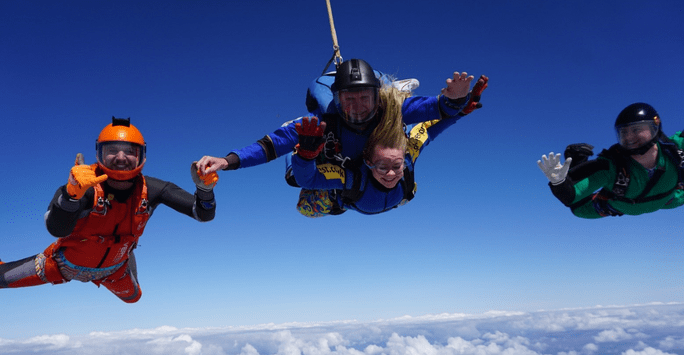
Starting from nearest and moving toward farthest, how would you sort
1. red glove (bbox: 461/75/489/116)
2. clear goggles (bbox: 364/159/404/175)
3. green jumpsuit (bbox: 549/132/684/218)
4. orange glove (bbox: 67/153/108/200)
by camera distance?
orange glove (bbox: 67/153/108/200)
red glove (bbox: 461/75/489/116)
clear goggles (bbox: 364/159/404/175)
green jumpsuit (bbox: 549/132/684/218)

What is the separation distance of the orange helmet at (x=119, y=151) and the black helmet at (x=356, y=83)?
77.8 inches

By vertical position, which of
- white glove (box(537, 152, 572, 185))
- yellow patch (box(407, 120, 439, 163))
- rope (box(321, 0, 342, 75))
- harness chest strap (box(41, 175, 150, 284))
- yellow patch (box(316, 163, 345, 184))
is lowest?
harness chest strap (box(41, 175, 150, 284))

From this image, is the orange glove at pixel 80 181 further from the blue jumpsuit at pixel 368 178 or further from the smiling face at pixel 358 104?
the smiling face at pixel 358 104

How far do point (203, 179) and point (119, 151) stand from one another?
85 centimetres

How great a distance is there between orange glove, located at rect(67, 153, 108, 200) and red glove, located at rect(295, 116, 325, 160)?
1.74 m

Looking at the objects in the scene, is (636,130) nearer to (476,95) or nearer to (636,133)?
(636,133)

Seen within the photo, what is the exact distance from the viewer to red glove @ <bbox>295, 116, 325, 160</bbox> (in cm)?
392

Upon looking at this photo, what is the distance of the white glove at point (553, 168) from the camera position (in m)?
4.88

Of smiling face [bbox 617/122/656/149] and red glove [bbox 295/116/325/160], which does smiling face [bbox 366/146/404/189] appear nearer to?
red glove [bbox 295/116/325/160]

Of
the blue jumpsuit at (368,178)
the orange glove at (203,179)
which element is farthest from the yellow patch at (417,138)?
the orange glove at (203,179)

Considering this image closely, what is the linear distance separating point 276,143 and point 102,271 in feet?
8.17

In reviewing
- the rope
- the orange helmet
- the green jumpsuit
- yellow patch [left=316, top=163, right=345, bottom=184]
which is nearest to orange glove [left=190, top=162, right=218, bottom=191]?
the orange helmet

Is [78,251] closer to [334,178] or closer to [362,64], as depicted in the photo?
[334,178]

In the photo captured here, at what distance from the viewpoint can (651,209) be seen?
17.7 ft
